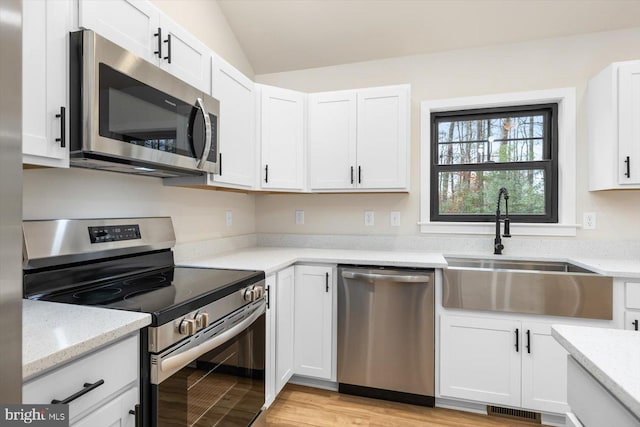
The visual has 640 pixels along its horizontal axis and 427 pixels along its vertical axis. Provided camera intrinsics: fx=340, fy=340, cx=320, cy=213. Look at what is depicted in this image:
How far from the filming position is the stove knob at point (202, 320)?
124 cm

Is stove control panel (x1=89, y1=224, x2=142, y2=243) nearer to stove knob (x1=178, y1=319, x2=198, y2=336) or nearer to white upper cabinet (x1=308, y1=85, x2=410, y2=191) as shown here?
stove knob (x1=178, y1=319, x2=198, y2=336)

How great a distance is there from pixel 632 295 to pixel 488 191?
44.0 inches

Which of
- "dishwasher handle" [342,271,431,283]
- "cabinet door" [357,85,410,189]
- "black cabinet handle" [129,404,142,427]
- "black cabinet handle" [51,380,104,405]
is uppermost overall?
"cabinet door" [357,85,410,189]

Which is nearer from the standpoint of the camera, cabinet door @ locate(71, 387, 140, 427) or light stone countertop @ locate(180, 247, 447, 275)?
cabinet door @ locate(71, 387, 140, 427)

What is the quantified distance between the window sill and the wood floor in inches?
48.9

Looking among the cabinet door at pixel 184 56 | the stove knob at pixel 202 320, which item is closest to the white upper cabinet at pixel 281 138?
the cabinet door at pixel 184 56

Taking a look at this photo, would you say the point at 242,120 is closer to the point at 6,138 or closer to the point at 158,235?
the point at 158,235

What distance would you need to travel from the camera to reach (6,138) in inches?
19.2

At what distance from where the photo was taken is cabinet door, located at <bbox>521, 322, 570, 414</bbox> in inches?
75.2

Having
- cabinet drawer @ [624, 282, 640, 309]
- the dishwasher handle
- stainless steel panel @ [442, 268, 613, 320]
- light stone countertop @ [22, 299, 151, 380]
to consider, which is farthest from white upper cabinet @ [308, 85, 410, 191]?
light stone countertop @ [22, 299, 151, 380]

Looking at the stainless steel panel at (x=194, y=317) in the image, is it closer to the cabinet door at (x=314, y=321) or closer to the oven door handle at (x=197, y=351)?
the oven door handle at (x=197, y=351)

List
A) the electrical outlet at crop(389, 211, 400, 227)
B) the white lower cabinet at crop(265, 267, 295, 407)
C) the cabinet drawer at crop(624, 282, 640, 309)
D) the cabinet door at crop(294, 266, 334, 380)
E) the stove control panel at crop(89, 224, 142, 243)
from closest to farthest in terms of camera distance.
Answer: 1. the stove control panel at crop(89, 224, 142, 243)
2. the cabinet drawer at crop(624, 282, 640, 309)
3. the white lower cabinet at crop(265, 267, 295, 407)
4. the cabinet door at crop(294, 266, 334, 380)
5. the electrical outlet at crop(389, 211, 400, 227)

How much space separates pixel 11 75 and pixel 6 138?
3.6 inches

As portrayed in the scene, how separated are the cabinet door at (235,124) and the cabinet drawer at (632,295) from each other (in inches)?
89.4
